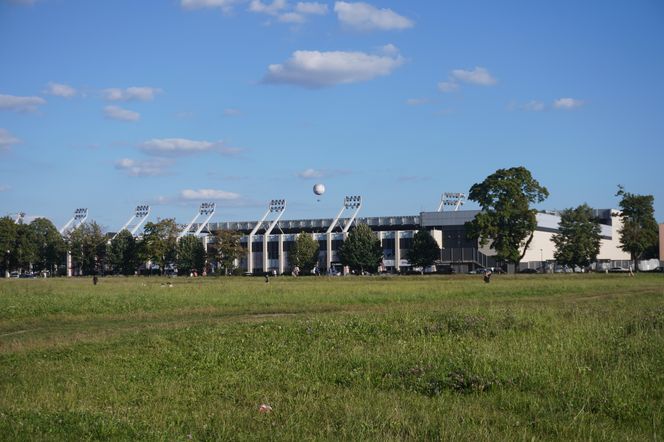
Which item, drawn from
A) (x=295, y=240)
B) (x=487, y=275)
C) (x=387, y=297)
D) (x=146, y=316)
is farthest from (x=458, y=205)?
(x=146, y=316)

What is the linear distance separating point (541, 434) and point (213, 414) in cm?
526

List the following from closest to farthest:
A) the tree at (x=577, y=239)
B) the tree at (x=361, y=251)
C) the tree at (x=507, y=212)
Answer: the tree at (x=507, y=212) → the tree at (x=577, y=239) → the tree at (x=361, y=251)

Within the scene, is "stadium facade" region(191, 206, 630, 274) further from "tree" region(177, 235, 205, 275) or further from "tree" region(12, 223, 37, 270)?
"tree" region(12, 223, 37, 270)

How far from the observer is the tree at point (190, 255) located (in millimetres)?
134125

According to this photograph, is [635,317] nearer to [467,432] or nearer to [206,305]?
[467,432]

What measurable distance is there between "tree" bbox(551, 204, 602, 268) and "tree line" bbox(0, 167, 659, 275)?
5.3 inches

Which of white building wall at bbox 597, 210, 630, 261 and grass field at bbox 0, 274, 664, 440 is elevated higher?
white building wall at bbox 597, 210, 630, 261

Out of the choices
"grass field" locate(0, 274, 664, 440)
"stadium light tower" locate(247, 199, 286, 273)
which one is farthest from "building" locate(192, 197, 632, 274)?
"grass field" locate(0, 274, 664, 440)

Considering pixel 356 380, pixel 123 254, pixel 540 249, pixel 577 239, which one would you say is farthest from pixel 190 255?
pixel 356 380

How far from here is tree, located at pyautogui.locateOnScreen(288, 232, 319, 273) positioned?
12875cm

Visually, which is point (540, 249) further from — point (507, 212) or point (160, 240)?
point (160, 240)

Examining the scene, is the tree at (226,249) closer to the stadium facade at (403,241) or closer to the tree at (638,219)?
the stadium facade at (403,241)

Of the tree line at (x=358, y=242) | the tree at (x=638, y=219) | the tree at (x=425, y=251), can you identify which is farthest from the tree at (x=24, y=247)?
the tree at (x=638, y=219)

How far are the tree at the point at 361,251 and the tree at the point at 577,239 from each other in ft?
96.0
